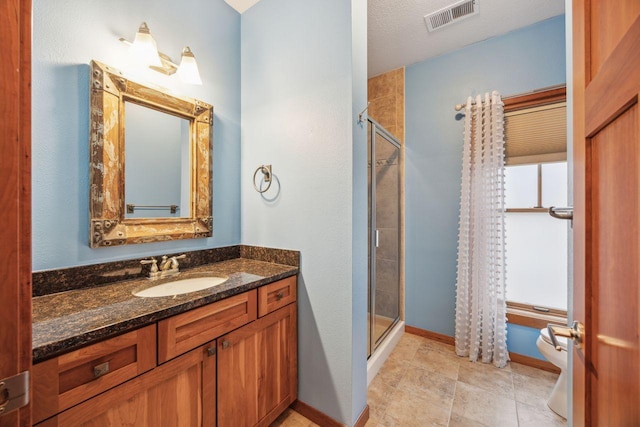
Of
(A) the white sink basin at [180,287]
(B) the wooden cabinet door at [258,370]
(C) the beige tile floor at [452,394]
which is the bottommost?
(C) the beige tile floor at [452,394]

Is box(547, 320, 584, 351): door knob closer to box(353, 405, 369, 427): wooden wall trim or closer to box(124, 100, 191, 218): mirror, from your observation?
box(353, 405, 369, 427): wooden wall trim

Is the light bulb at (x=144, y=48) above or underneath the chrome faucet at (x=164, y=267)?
above

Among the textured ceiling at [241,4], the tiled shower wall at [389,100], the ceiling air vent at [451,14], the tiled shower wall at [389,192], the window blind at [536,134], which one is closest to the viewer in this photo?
the textured ceiling at [241,4]

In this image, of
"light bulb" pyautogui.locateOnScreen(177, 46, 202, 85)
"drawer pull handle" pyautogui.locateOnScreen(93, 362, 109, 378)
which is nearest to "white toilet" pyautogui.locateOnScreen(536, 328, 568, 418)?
"drawer pull handle" pyautogui.locateOnScreen(93, 362, 109, 378)

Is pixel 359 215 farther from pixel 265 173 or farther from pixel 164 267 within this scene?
pixel 164 267

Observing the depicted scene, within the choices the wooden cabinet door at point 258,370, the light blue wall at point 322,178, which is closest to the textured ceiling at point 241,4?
the light blue wall at point 322,178

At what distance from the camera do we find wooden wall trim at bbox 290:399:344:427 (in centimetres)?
145

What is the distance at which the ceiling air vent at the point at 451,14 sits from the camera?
6.25ft

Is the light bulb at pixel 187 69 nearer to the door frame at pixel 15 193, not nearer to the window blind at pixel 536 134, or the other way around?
the door frame at pixel 15 193

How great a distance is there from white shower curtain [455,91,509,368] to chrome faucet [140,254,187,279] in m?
2.19

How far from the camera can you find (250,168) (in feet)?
6.03

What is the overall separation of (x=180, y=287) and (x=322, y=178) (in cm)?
99

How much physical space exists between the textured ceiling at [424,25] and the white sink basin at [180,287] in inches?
74.9

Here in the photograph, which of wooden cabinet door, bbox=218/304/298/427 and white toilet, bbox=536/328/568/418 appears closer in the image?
wooden cabinet door, bbox=218/304/298/427
